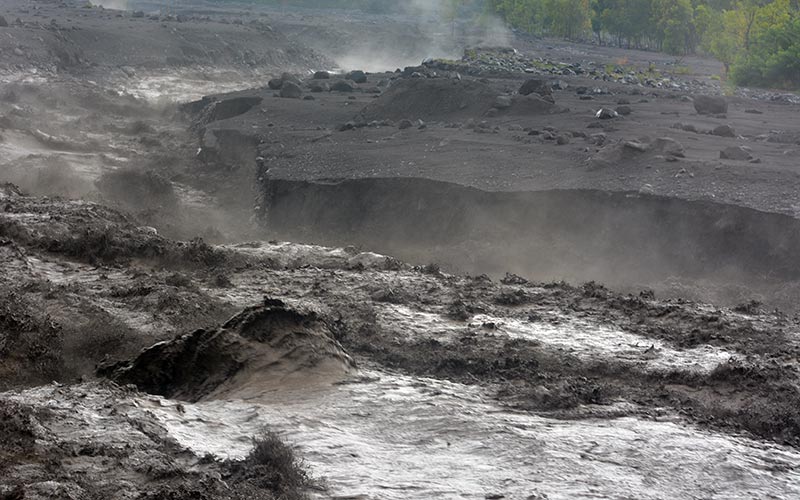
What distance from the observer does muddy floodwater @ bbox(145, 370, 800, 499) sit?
702 cm

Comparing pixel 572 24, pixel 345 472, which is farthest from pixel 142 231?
pixel 572 24

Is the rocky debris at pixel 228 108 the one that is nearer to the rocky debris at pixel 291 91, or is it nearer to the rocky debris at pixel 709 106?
the rocky debris at pixel 291 91

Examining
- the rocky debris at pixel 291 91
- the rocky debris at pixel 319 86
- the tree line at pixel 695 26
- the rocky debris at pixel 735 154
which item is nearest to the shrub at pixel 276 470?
the rocky debris at pixel 735 154

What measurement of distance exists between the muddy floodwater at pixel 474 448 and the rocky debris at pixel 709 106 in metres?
19.3

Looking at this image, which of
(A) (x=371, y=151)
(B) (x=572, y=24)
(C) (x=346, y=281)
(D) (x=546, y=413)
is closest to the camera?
(D) (x=546, y=413)

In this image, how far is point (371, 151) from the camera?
2073 centimetres

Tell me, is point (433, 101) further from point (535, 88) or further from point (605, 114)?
point (605, 114)

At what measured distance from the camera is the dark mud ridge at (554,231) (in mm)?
15016

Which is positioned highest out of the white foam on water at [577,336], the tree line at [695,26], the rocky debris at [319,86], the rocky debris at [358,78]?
the tree line at [695,26]

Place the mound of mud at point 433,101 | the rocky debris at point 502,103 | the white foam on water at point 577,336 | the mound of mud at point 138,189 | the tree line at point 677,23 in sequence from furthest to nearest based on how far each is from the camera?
the tree line at point 677,23 → the mound of mud at point 433,101 → the rocky debris at point 502,103 → the mound of mud at point 138,189 → the white foam on water at point 577,336

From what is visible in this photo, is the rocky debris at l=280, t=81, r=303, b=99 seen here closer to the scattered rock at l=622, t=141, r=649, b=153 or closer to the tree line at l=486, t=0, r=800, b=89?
the scattered rock at l=622, t=141, r=649, b=153

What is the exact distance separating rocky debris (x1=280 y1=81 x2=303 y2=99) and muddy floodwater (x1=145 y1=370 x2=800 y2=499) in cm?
2229

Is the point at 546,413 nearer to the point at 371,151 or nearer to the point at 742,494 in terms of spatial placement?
the point at 742,494

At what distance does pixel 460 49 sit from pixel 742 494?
54789 millimetres
